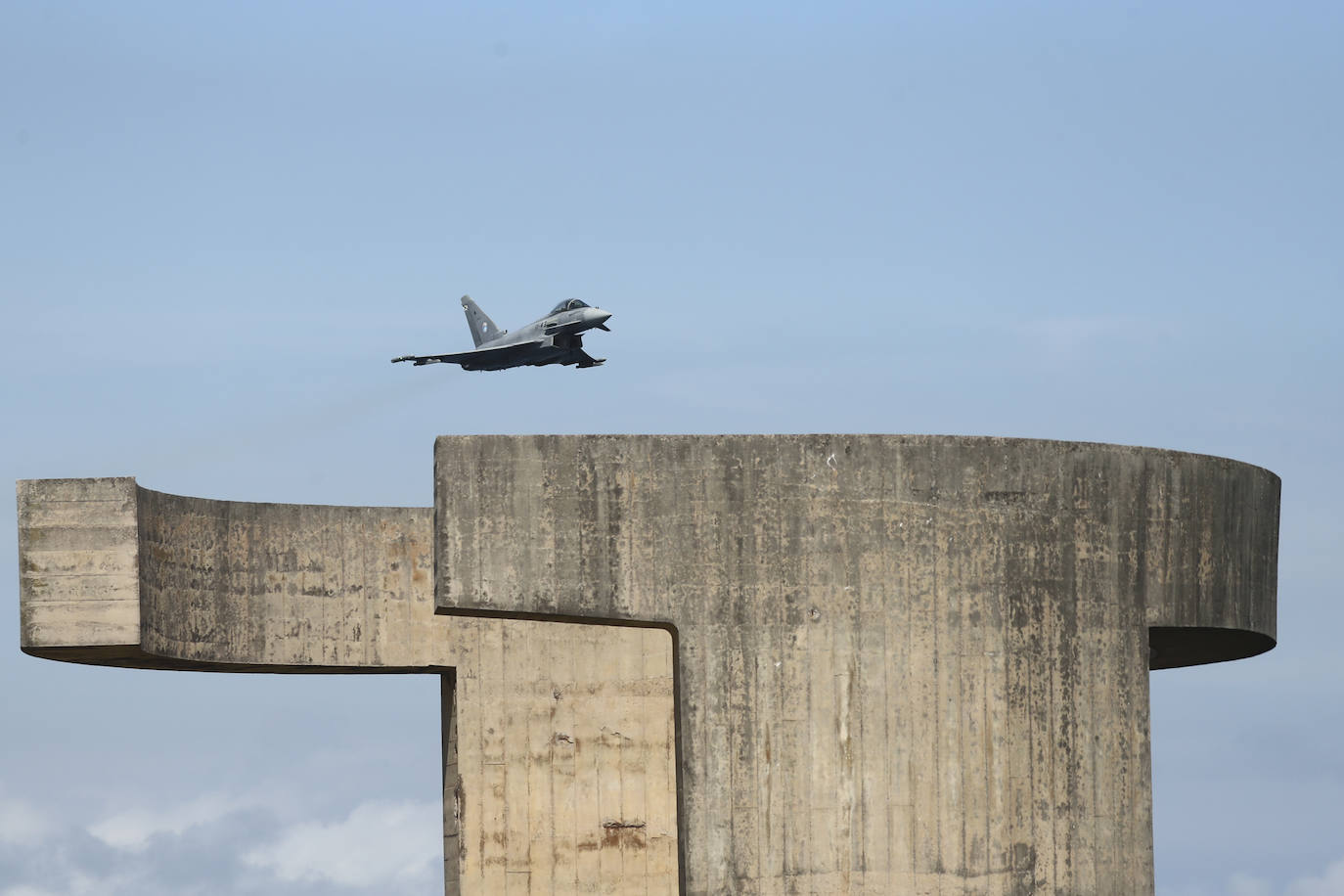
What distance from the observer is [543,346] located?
159 feet

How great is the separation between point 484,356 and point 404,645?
2010 centimetres

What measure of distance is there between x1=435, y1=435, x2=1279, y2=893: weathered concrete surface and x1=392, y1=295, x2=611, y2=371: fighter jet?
935 inches

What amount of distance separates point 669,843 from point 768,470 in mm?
10741

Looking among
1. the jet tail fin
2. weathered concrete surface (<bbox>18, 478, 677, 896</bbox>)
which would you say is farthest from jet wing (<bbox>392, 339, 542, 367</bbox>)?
weathered concrete surface (<bbox>18, 478, 677, 896</bbox>)

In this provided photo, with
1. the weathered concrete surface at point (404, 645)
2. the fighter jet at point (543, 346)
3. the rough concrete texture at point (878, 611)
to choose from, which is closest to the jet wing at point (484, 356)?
the fighter jet at point (543, 346)

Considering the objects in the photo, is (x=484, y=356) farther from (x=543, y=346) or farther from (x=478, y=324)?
(x=478, y=324)

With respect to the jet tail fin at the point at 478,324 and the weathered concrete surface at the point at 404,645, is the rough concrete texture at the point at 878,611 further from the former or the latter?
the jet tail fin at the point at 478,324

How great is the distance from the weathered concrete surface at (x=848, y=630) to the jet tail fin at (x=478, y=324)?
3472 cm

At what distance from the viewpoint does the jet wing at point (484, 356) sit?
161 ft

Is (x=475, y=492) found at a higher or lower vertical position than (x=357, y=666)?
higher

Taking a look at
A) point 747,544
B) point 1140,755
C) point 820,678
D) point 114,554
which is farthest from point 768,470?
point 114,554

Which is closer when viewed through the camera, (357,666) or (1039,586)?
(1039,586)

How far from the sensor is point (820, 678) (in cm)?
2327

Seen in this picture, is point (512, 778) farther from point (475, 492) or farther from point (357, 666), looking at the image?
point (475, 492)
